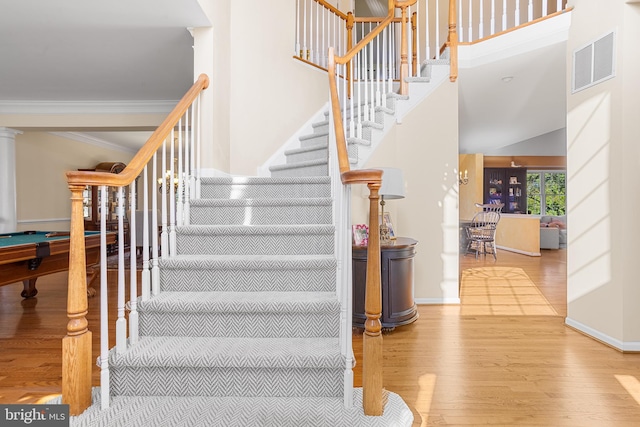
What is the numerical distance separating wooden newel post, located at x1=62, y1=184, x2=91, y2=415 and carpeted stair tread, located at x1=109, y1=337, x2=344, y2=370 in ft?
0.50

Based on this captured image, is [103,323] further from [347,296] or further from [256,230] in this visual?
[347,296]

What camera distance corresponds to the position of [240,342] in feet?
6.32

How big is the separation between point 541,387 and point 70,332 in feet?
8.40

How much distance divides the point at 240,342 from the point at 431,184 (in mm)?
2806

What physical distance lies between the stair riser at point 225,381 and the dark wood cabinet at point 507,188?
10.3m

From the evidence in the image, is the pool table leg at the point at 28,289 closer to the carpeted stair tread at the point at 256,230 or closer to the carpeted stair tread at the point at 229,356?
the carpeted stair tread at the point at 256,230

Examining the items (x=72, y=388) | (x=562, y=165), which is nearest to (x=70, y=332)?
(x=72, y=388)

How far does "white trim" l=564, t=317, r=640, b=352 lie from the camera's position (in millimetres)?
2617

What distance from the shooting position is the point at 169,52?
11.7 feet

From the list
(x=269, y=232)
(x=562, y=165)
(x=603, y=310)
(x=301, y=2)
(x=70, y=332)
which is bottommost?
(x=603, y=310)

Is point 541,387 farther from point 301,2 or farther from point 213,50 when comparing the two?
point 301,2

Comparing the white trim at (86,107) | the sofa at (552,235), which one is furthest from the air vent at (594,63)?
the sofa at (552,235)

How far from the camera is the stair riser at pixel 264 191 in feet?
9.95

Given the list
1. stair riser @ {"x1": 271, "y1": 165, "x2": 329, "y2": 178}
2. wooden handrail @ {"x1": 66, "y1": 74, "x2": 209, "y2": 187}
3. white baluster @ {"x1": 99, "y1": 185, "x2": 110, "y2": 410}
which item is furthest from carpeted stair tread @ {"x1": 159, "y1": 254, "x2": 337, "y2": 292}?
stair riser @ {"x1": 271, "y1": 165, "x2": 329, "y2": 178}
